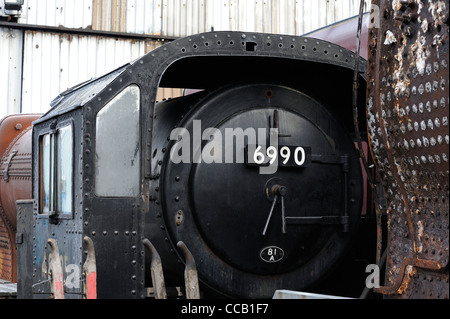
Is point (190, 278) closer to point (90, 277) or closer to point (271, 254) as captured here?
point (90, 277)

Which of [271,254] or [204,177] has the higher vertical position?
[204,177]

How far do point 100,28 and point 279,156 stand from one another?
857 cm

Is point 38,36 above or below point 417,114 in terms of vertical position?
above

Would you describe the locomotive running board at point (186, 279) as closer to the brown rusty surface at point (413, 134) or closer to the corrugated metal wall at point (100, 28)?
the brown rusty surface at point (413, 134)

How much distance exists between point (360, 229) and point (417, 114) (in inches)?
84.4

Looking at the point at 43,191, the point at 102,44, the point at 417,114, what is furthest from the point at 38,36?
the point at 417,114

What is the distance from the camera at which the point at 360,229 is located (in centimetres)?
527

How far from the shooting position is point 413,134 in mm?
3324

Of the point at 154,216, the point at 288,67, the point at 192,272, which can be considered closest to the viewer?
the point at 192,272

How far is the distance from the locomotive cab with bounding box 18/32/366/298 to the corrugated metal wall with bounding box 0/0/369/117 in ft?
23.9

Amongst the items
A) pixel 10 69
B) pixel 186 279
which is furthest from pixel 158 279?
pixel 10 69

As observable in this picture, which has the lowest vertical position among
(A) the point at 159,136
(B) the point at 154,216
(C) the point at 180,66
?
(B) the point at 154,216

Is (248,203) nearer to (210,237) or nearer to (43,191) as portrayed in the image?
(210,237)

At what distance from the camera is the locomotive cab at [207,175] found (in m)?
4.12
